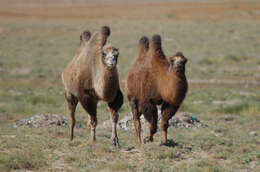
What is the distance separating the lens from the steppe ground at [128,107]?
8719 millimetres

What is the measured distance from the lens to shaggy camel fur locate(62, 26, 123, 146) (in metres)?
8.98

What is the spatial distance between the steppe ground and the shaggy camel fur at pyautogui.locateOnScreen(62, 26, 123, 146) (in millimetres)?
747

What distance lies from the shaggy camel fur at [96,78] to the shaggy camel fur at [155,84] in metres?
0.63

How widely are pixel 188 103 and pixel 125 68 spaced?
483 inches

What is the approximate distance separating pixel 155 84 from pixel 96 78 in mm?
1235

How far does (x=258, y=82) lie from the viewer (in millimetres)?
24672


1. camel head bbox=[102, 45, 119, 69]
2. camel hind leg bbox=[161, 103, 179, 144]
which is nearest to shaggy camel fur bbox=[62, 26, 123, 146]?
camel head bbox=[102, 45, 119, 69]

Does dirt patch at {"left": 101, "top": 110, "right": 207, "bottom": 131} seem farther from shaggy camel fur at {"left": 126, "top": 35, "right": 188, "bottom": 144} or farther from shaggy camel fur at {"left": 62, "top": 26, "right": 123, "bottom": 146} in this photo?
shaggy camel fur at {"left": 62, "top": 26, "right": 123, "bottom": 146}

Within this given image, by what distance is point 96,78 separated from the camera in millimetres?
9359

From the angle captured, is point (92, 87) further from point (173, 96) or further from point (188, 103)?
point (188, 103)

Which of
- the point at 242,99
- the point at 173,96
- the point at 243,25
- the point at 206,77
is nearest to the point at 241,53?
the point at 206,77

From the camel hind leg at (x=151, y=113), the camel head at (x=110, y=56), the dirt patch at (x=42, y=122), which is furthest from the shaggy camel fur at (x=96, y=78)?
the dirt patch at (x=42, y=122)

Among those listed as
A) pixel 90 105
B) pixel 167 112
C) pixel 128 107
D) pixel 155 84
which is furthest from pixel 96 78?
pixel 128 107

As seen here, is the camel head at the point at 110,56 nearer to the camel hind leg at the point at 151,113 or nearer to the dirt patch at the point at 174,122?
the camel hind leg at the point at 151,113
